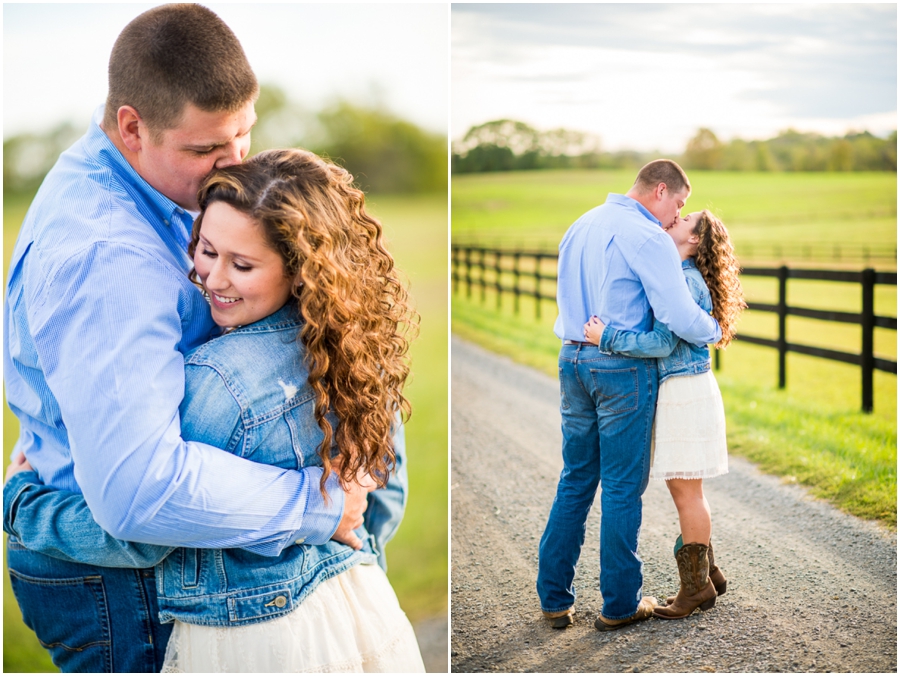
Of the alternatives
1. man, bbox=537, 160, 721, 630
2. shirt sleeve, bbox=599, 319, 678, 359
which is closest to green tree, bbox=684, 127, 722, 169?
man, bbox=537, 160, 721, 630

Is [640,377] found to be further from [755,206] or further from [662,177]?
[755,206]

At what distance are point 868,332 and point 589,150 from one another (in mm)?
1361

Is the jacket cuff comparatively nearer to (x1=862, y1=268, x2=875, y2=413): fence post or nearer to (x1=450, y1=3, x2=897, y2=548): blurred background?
(x1=450, y1=3, x2=897, y2=548): blurred background

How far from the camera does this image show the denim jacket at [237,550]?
4.99 feet

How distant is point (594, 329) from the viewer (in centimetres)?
240

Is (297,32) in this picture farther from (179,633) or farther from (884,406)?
(884,406)

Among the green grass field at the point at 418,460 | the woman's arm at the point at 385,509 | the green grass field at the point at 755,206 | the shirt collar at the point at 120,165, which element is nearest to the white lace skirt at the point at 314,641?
the woman's arm at the point at 385,509

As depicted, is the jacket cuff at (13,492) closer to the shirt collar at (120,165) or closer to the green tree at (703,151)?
the shirt collar at (120,165)

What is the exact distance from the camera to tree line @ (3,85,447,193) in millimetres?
3709

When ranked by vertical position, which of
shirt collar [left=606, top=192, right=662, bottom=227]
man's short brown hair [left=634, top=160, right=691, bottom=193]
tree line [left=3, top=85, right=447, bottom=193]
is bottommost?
shirt collar [left=606, top=192, right=662, bottom=227]

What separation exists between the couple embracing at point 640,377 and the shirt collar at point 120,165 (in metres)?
1.33

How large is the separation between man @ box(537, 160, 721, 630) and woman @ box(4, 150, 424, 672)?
35.5 inches

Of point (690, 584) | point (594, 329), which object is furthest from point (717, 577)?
point (594, 329)

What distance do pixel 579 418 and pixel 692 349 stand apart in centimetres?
43
